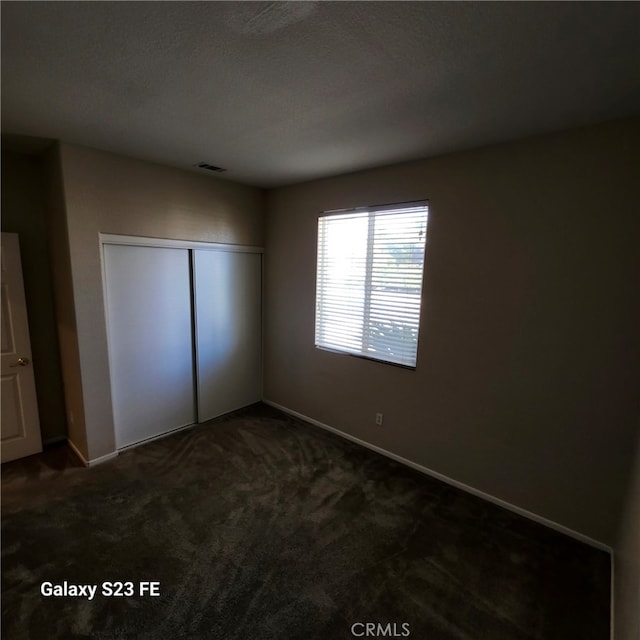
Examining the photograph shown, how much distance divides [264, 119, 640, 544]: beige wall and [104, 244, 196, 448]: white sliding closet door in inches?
74.0

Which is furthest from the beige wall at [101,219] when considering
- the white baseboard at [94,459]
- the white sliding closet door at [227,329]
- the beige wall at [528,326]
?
the beige wall at [528,326]

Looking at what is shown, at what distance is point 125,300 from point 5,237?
0.98 m

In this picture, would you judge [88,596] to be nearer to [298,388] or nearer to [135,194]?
[298,388]

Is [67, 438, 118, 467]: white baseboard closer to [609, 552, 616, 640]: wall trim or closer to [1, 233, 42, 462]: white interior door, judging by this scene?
[1, 233, 42, 462]: white interior door

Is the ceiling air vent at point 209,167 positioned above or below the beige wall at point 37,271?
above

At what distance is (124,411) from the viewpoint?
3014 millimetres

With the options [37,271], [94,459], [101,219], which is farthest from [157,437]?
[101,219]

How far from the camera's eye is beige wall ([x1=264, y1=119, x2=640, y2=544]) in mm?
1943

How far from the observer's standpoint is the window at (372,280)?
2.75m

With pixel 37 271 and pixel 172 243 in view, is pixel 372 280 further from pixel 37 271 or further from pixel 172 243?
pixel 37 271

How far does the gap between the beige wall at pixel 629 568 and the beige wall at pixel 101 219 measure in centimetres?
341

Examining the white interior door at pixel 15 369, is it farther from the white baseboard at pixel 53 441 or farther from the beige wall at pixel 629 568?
the beige wall at pixel 629 568

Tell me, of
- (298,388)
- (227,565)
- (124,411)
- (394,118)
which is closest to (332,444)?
(298,388)

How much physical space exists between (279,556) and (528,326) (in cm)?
216
